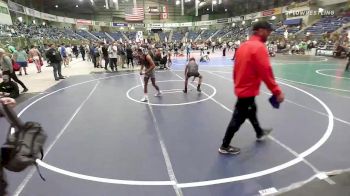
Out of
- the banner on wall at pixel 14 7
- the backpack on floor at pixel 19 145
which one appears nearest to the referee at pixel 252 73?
the backpack on floor at pixel 19 145

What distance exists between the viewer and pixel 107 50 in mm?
16188

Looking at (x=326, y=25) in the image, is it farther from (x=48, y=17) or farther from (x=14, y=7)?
(x=48, y=17)

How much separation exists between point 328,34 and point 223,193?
31139mm

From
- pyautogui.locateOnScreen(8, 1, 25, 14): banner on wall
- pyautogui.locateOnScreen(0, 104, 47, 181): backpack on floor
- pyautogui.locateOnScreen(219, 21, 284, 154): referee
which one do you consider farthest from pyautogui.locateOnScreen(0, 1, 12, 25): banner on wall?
pyautogui.locateOnScreen(0, 104, 47, 181): backpack on floor

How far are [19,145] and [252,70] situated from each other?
3042mm

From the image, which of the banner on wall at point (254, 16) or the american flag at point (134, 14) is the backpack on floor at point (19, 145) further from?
the banner on wall at point (254, 16)

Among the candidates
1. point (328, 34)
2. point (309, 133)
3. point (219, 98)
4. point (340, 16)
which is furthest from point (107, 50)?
point (340, 16)

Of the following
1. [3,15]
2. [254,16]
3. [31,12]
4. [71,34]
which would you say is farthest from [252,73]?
[71,34]

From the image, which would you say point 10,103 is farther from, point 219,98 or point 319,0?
point 319,0

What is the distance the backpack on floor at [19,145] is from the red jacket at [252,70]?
283 cm

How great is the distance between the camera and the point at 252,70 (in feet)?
12.5

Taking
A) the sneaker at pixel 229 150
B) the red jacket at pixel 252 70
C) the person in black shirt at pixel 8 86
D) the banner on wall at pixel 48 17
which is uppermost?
the banner on wall at pixel 48 17

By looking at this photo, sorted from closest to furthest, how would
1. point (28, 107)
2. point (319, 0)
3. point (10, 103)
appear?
point (10, 103)
point (28, 107)
point (319, 0)

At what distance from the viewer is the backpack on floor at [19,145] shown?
1.86 m
